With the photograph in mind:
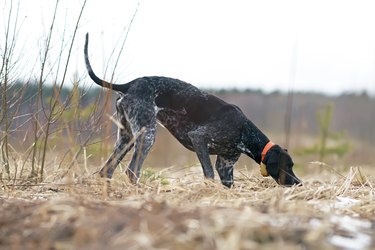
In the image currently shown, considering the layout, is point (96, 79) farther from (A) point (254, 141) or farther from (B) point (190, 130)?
(A) point (254, 141)

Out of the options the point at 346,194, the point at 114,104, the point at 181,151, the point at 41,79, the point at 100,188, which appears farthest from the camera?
the point at 181,151

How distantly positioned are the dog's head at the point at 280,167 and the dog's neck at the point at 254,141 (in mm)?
250

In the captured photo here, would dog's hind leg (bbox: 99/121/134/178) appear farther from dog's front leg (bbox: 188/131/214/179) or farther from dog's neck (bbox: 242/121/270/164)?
dog's neck (bbox: 242/121/270/164)

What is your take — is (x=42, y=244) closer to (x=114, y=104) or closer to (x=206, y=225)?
(x=206, y=225)

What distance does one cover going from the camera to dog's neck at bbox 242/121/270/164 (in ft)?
23.2

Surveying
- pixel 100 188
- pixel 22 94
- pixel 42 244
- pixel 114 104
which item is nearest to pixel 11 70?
pixel 22 94

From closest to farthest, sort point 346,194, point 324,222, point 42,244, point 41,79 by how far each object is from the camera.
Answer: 1. point 42,244
2. point 324,222
3. point 346,194
4. point 41,79

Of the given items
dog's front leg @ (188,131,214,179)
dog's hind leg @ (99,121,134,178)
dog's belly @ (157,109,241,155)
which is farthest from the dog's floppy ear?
dog's hind leg @ (99,121,134,178)

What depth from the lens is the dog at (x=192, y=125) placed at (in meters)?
6.70

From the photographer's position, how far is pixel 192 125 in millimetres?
A: 7137

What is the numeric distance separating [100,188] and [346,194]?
86.9 inches

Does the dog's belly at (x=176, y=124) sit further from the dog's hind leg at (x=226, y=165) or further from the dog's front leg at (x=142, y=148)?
the dog's hind leg at (x=226, y=165)

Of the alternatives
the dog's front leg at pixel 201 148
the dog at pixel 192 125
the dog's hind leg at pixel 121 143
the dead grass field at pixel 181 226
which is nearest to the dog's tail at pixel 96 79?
the dog at pixel 192 125

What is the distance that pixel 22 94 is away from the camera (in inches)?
265
